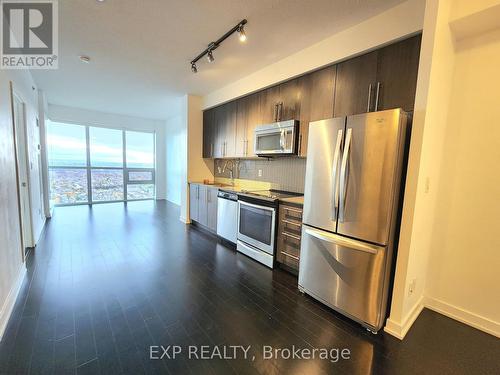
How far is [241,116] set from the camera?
3.90 meters

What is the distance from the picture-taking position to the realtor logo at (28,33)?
2.09 m

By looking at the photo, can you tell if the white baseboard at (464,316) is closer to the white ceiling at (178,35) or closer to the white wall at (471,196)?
the white wall at (471,196)

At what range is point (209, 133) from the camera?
15.6ft

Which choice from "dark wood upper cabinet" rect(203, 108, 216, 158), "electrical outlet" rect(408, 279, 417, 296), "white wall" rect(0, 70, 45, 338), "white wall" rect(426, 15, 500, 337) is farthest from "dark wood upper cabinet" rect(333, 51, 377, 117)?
"white wall" rect(0, 70, 45, 338)

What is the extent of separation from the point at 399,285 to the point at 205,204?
3.28 meters

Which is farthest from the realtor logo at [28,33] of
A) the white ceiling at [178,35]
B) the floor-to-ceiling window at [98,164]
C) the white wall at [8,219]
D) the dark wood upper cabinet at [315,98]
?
the floor-to-ceiling window at [98,164]

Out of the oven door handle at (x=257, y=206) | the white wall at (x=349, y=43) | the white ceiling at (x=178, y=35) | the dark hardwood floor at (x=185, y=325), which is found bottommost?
the dark hardwood floor at (x=185, y=325)

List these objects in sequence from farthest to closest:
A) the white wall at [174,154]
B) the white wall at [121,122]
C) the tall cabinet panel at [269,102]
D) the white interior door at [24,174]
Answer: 1. the white wall at [174,154]
2. the white wall at [121,122]
3. the tall cabinet panel at [269,102]
4. the white interior door at [24,174]

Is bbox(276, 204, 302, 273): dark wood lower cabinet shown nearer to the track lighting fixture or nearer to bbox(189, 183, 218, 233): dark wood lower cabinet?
bbox(189, 183, 218, 233): dark wood lower cabinet

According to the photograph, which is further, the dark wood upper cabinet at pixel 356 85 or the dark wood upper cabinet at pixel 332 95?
the dark wood upper cabinet at pixel 356 85

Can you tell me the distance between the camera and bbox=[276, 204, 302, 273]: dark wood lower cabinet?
257cm

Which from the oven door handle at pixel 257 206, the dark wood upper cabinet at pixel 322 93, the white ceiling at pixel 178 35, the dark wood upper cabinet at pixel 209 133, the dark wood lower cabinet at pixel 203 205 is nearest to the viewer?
the white ceiling at pixel 178 35

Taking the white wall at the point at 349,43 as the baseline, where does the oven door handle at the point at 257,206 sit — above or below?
below

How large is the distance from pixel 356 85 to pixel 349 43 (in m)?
0.44
